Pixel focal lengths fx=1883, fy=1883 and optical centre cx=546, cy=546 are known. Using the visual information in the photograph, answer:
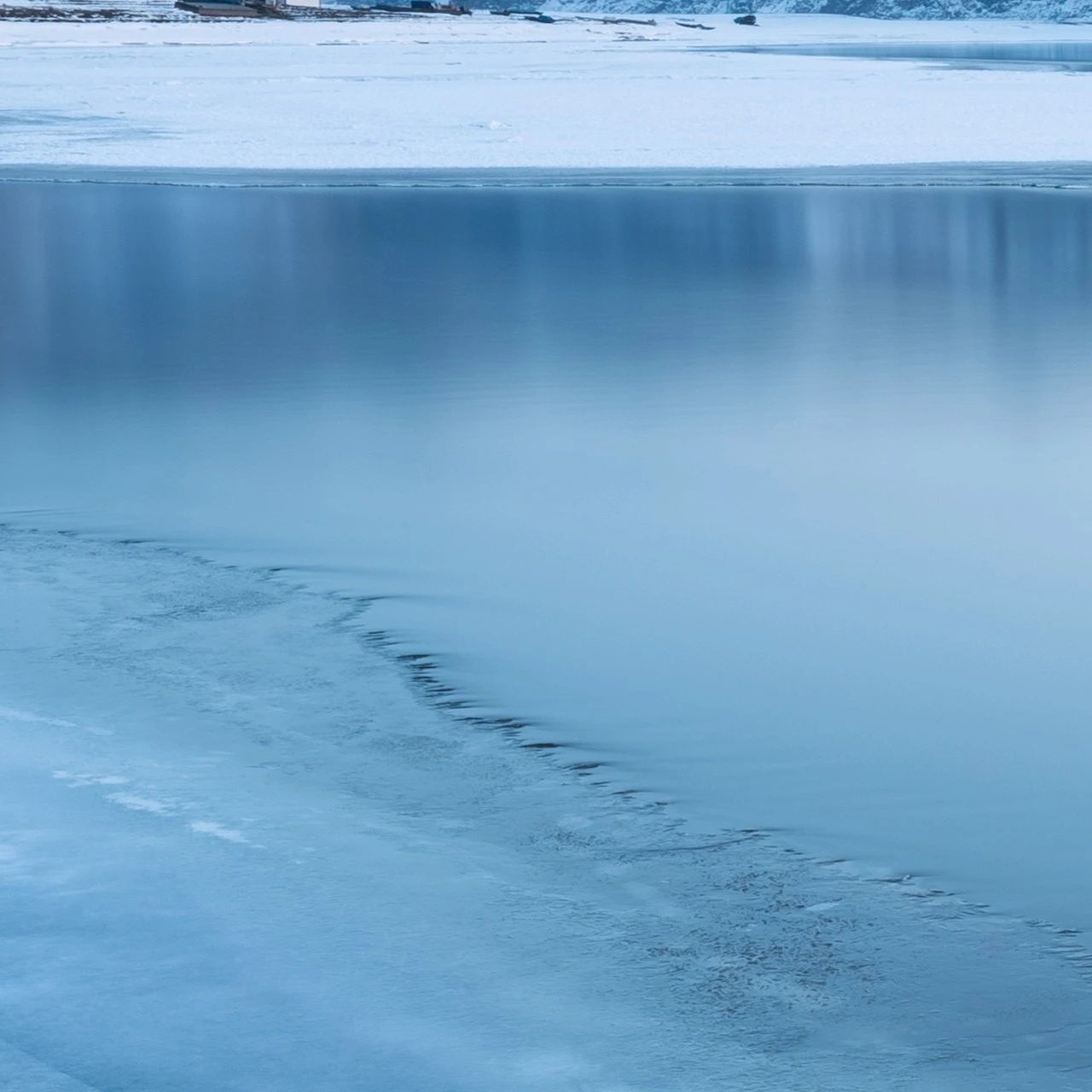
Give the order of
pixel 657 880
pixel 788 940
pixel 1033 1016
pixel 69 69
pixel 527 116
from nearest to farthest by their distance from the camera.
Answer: pixel 1033 1016 < pixel 788 940 < pixel 657 880 < pixel 527 116 < pixel 69 69

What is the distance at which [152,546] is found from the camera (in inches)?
193

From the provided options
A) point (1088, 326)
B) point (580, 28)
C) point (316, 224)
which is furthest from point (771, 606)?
point (580, 28)

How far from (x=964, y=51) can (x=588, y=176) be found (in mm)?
32586

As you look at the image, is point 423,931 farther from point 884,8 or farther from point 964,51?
point 884,8

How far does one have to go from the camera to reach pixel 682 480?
5.61 metres

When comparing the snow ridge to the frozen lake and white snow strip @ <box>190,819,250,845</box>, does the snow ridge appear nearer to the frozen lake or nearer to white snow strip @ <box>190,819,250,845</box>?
the frozen lake

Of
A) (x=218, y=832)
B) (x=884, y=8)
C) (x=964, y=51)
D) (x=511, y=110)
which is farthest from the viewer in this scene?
(x=884, y=8)

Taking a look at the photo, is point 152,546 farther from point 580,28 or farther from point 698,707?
point 580,28

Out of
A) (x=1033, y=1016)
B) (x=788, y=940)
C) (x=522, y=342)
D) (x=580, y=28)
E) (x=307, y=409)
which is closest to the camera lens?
(x=1033, y=1016)

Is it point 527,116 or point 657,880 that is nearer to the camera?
point 657,880

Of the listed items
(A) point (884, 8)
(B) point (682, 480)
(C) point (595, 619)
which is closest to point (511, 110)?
(B) point (682, 480)

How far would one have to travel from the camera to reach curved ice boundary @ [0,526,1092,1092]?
2.41 meters

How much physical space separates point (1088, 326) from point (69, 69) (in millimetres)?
24525

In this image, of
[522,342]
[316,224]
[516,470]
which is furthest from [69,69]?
[516,470]
